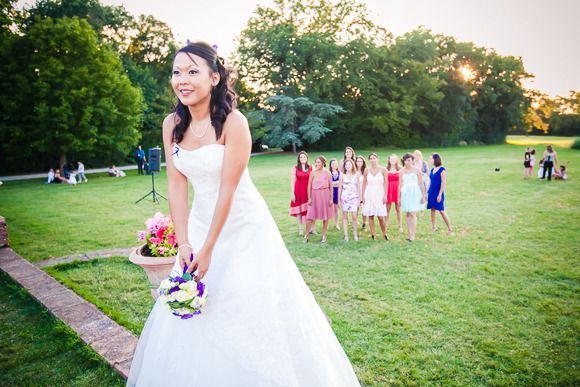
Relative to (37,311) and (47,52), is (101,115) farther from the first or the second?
(37,311)

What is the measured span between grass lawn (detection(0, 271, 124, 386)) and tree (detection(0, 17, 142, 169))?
2170 cm

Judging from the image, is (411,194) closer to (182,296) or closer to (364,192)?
(364,192)

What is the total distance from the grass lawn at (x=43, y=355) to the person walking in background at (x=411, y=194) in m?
6.75

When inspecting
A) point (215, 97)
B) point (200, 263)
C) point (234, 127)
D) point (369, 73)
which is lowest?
point (200, 263)

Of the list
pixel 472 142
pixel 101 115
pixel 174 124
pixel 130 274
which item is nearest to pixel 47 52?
pixel 101 115

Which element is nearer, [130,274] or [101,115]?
[130,274]

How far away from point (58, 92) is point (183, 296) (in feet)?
85.7

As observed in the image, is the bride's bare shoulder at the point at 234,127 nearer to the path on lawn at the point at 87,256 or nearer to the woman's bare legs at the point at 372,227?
the path on lawn at the point at 87,256

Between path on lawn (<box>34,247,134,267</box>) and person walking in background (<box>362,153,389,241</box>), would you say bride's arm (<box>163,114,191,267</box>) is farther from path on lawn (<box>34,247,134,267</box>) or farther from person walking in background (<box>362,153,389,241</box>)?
person walking in background (<box>362,153,389,241</box>)

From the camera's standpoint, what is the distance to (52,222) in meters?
10.5

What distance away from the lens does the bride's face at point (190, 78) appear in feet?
7.25

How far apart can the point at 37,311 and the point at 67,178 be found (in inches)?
807

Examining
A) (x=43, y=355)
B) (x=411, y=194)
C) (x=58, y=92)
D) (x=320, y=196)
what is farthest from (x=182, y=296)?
(x=58, y=92)

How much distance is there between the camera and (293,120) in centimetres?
4219
